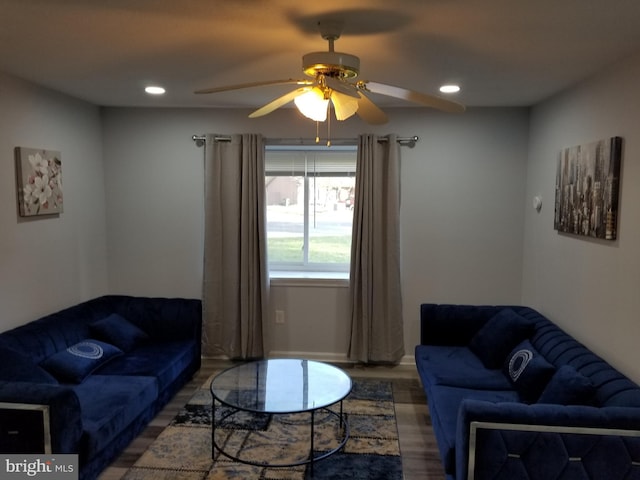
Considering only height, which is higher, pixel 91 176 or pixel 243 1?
pixel 243 1

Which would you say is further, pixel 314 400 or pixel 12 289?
pixel 12 289

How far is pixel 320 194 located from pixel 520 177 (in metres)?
→ 1.83

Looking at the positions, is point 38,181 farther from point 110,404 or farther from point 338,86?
point 338,86

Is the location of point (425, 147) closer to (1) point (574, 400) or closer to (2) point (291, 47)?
(2) point (291, 47)

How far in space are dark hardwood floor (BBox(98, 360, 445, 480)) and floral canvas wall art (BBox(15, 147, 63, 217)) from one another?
1.74 metres

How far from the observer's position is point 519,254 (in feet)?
14.4

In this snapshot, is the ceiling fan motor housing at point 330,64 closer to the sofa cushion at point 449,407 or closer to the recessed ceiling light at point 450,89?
the recessed ceiling light at point 450,89

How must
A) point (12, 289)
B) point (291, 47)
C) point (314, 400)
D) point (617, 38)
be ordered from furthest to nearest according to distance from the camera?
1. point (12, 289)
2. point (314, 400)
3. point (291, 47)
4. point (617, 38)

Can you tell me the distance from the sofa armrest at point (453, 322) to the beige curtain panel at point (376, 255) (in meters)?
0.46

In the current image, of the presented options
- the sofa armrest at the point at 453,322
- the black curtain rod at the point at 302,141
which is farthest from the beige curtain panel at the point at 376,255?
the sofa armrest at the point at 453,322

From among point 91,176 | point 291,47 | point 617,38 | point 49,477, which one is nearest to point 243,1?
point 291,47

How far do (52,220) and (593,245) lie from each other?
152 inches

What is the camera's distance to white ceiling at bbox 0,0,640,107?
79.0 inches
